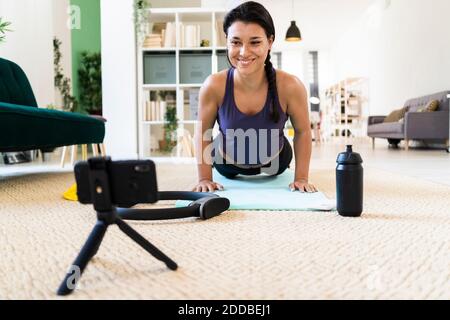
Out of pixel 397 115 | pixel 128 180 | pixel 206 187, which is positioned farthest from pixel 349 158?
pixel 397 115

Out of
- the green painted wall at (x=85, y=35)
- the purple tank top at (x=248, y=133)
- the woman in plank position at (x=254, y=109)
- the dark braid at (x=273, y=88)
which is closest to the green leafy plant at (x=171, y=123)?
the purple tank top at (x=248, y=133)

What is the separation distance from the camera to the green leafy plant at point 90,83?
624cm

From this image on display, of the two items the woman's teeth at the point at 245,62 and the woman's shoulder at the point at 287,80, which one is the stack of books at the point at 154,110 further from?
the woman's teeth at the point at 245,62

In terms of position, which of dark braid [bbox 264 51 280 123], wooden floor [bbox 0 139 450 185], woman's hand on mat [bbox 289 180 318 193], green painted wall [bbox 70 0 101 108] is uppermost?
green painted wall [bbox 70 0 101 108]

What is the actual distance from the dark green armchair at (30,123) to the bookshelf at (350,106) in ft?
23.6

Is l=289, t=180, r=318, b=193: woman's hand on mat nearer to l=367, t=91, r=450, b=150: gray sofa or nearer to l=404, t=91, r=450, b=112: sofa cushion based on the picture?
l=367, t=91, r=450, b=150: gray sofa

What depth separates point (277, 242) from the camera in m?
0.91

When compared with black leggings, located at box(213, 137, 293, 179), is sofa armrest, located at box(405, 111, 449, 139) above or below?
above

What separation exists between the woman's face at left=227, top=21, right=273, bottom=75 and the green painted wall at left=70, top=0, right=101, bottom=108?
5.07 m

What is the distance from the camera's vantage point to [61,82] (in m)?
5.41

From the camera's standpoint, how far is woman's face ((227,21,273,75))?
1.46m

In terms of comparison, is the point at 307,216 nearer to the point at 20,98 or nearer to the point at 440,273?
the point at 440,273

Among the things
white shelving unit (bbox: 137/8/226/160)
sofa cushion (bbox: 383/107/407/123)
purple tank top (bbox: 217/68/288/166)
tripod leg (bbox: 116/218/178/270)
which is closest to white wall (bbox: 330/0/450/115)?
sofa cushion (bbox: 383/107/407/123)

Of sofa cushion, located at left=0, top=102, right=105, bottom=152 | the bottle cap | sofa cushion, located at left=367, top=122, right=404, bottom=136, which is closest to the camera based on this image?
the bottle cap
